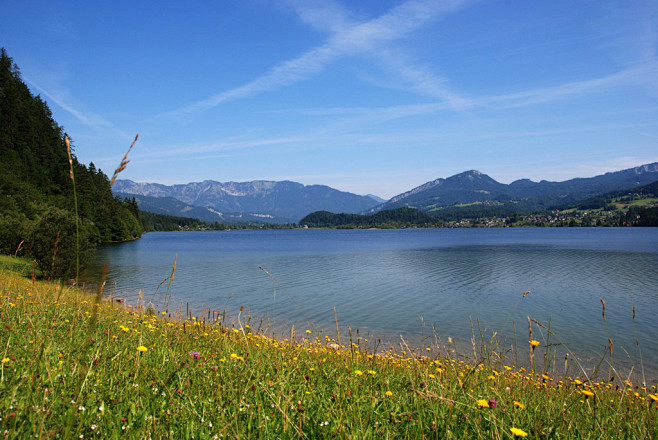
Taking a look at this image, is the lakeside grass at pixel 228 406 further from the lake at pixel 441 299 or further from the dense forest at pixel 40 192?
the dense forest at pixel 40 192

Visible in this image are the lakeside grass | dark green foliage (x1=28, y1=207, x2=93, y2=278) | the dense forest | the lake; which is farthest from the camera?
the dense forest

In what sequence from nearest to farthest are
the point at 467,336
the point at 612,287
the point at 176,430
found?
the point at 176,430, the point at 467,336, the point at 612,287

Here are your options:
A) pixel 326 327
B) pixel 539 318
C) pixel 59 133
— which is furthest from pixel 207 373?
pixel 59 133

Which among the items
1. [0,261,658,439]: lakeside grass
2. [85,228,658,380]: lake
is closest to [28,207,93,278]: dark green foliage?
[85,228,658,380]: lake

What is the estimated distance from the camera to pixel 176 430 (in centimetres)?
282

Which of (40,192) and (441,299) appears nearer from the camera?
(441,299)

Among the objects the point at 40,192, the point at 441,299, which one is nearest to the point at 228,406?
the point at 441,299

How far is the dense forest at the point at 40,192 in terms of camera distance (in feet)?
96.0

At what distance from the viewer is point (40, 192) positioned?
63125 millimetres

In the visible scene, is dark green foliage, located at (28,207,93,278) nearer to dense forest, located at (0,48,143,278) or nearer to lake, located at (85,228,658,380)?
dense forest, located at (0,48,143,278)

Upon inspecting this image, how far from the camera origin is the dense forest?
29250 mm

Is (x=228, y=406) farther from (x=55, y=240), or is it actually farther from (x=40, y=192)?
(x=40, y=192)

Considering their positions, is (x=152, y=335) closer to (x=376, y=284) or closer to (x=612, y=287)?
(x=376, y=284)

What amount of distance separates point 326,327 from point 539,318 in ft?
41.4
